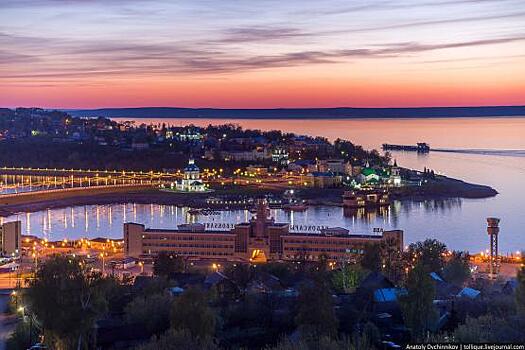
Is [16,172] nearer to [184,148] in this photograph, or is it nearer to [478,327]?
[184,148]

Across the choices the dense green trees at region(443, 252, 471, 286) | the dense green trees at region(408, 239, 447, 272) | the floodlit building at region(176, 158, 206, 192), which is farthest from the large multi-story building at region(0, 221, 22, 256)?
the floodlit building at region(176, 158, 206, 192)

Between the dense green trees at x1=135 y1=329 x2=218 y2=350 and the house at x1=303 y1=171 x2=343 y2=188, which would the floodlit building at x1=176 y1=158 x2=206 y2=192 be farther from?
the dense green trees at x1=135 y1=329 x2=218 y2=350

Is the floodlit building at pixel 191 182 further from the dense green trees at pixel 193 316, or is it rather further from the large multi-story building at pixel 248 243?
the dense green trees at pixel 193 316

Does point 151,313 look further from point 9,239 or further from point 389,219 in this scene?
point 389,219

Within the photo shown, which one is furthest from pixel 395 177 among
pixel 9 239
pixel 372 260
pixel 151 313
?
pixel 151 313

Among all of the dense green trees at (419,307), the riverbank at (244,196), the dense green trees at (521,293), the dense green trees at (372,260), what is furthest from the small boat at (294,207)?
the dense green trees at (521,293)

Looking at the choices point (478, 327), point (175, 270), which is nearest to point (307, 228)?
point (175, 270)
